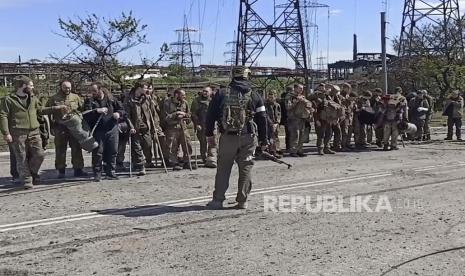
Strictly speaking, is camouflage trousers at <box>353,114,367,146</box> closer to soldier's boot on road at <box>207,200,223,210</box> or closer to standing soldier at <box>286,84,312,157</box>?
standing soldier at <box>286,84,312,157</box>

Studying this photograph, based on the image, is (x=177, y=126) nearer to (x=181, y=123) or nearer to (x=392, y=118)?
(x=181, y=123)

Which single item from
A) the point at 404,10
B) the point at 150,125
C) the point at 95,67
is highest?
the point at 404,10

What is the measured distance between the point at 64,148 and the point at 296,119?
20.1 ft

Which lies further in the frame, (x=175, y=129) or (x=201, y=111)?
(x=201, y=111)

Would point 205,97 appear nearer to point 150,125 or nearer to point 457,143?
point 150,125

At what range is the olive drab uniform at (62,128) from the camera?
39.4 feet

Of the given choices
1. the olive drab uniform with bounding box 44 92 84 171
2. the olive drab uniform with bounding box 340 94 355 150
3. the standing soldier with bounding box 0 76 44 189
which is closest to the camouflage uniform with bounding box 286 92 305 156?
the olive drab uniform with bounding box 340 94 355 150

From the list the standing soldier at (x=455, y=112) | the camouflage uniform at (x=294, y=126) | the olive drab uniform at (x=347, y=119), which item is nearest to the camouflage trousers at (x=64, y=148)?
the camouflage uniform at (x=294, y=126)

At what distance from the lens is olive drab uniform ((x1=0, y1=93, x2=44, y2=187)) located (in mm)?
10891

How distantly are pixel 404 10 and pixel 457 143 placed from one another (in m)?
27.9

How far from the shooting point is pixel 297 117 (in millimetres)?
16016

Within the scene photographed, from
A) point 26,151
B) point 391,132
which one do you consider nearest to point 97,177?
point 26,151

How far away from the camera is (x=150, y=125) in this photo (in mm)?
13367

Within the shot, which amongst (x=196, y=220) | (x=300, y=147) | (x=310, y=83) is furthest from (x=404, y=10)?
(x=196, y=220)
